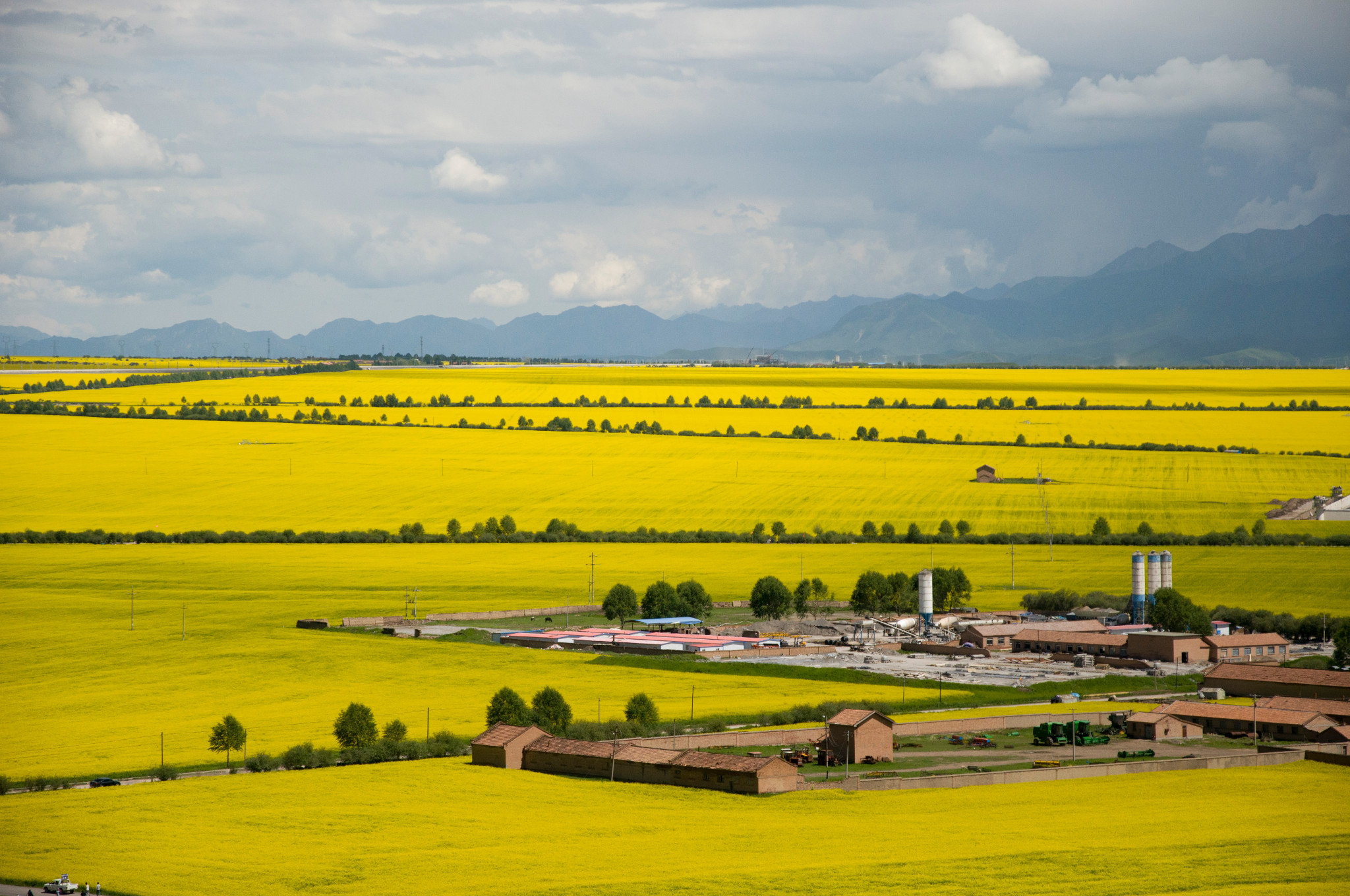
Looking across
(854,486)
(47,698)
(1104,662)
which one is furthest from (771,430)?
(47,698)

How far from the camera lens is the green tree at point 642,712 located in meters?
45.3

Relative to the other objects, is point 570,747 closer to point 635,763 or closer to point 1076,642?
point 635,763

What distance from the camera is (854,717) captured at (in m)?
42.0

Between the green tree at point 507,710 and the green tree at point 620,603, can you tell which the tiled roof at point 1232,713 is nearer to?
the green tree at point 507,710

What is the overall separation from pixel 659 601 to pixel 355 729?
27.5 meters

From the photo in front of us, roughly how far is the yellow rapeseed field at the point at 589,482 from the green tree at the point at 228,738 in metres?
45.4

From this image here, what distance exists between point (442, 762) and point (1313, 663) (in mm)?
36506

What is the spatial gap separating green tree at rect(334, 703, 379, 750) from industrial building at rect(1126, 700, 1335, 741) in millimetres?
24002

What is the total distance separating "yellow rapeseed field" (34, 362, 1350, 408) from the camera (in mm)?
145375

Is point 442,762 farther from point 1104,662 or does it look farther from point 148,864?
point 1104,662

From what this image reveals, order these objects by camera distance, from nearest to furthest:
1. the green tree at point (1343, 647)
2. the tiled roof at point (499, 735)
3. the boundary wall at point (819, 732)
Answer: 1. the tiled roof at point (499, 735)
2. the boundary wall at point (819, 732)
3. the green tree at point (1343, 647)

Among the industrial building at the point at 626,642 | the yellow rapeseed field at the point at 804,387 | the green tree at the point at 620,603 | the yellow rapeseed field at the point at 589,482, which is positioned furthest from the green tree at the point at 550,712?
the yellow rapeseed field at the point at 804,387

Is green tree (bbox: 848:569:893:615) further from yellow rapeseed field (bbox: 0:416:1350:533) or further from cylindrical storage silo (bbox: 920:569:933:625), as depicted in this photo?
yellow rapeseed field (bbox: 0:416:1350:533)

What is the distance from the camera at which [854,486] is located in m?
95.8
